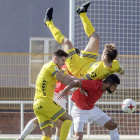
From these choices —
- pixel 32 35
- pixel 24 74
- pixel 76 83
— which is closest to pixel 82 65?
pixel 76 83

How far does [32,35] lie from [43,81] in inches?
282

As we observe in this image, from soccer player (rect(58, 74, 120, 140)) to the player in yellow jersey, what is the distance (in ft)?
0.45

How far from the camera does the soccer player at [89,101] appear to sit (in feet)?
15.5

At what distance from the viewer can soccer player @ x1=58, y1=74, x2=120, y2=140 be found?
4.73 m

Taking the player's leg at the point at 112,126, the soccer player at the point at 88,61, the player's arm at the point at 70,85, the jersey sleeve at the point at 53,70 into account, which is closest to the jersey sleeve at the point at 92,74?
the soccer player at the point at 88,61

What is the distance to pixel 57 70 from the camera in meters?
4.77

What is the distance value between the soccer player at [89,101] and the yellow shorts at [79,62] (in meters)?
0.60

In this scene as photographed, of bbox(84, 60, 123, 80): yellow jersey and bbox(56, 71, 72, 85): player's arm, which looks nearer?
bbox(56, 71, 72, 85): player's arm

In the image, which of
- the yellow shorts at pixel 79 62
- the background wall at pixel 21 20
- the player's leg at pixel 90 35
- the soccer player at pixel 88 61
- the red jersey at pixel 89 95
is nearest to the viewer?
the red jersey at pixel 89 95

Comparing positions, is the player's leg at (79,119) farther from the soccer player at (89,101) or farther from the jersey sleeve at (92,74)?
the jersey sleeve at (92,74)

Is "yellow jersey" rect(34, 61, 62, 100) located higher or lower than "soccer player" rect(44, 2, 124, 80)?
lower

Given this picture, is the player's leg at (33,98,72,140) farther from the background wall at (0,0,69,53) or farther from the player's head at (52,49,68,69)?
the background wall at (0,0,69,53)

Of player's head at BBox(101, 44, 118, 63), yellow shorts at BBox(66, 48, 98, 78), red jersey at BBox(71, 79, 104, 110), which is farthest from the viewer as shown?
yellow shorts at BBox(66, 48, 98, 78)

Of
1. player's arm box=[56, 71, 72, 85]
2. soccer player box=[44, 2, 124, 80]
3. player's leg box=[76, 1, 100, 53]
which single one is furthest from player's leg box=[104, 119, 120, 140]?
player's leg box=[76, 1, 100, 53]
